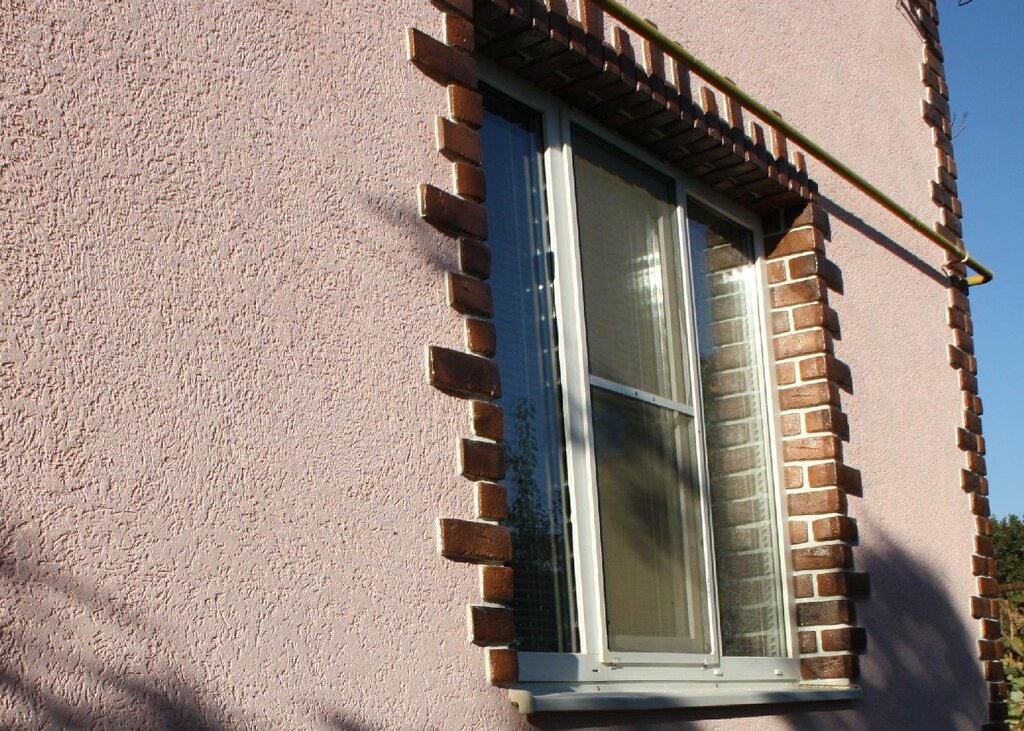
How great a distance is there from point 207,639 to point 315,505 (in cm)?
39

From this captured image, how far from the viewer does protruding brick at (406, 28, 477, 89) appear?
11.0ft

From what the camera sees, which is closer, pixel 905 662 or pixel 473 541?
pixel 473 541

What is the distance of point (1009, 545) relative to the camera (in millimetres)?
20438

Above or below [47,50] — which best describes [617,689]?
below

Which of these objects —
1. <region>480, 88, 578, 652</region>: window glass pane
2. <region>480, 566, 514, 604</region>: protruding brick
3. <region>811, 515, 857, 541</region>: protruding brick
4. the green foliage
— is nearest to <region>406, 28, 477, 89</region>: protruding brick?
<region>480, 88, 578, 652</region>: window glass pane

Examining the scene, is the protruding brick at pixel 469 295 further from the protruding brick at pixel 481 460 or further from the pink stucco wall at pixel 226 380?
the protruding brick at pixel 481 460

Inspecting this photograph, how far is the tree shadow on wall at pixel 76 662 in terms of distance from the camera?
2191 mm

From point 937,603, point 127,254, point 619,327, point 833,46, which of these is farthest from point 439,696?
point 833,46

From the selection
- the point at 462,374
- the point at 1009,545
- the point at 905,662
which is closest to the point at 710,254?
the point at 905,662

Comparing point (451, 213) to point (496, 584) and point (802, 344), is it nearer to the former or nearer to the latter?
point (496, 584)

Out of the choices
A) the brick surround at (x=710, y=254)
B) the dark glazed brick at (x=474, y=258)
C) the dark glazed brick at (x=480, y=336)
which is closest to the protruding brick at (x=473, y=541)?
the brick surround at (x=710, y=254)

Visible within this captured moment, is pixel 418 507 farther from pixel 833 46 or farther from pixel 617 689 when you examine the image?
pixel 833 46

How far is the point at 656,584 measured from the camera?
13.1 ft

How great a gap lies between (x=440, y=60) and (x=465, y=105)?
124 millimetres
